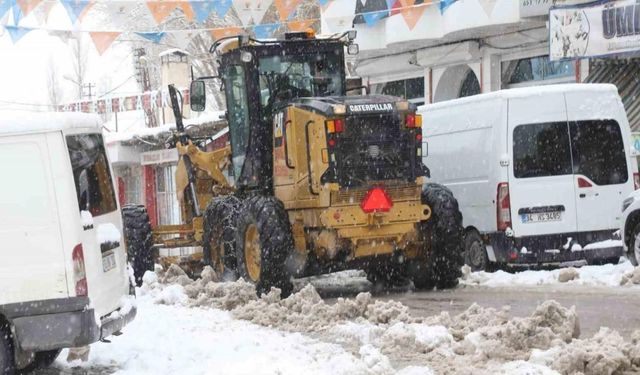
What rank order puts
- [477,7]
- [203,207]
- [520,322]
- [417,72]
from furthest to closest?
1. [417,72]
2. [477,7]
3. [203,207]
4. [520,322]

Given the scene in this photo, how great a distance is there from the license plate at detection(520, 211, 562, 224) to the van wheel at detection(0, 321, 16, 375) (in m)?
7.86

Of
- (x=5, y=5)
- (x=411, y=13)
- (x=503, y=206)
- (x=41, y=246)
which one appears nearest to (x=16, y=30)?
(x=5, y=5)

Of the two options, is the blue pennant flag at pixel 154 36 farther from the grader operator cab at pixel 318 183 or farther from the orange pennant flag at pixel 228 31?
the grader operator cab at pixel 318 183

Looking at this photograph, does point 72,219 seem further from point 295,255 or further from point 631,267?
point 631,267

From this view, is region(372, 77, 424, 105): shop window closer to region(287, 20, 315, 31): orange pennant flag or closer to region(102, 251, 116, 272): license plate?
region(287, 20, 315, 31): orange pennant flag

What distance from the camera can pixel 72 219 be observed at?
743 centimetres

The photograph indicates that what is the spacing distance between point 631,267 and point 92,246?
7475mm

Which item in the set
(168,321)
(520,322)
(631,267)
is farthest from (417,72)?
(520,322)

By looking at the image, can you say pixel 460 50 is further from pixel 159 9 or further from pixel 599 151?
pixel 599 151

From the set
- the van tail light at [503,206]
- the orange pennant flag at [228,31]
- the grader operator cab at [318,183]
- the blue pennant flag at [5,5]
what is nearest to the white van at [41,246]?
the grader operator cab at [318,183]

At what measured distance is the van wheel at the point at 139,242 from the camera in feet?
47.8

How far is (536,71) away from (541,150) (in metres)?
9.50

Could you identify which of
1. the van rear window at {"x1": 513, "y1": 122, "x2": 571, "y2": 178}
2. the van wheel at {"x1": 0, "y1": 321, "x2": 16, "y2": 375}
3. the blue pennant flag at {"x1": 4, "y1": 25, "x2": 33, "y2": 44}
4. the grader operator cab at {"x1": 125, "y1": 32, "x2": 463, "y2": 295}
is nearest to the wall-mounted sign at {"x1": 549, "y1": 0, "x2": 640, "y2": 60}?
the van rear window at {"x1": 513, "y1": 122, "x2": 571, "y2": 178}

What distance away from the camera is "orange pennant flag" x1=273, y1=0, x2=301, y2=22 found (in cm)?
2256
